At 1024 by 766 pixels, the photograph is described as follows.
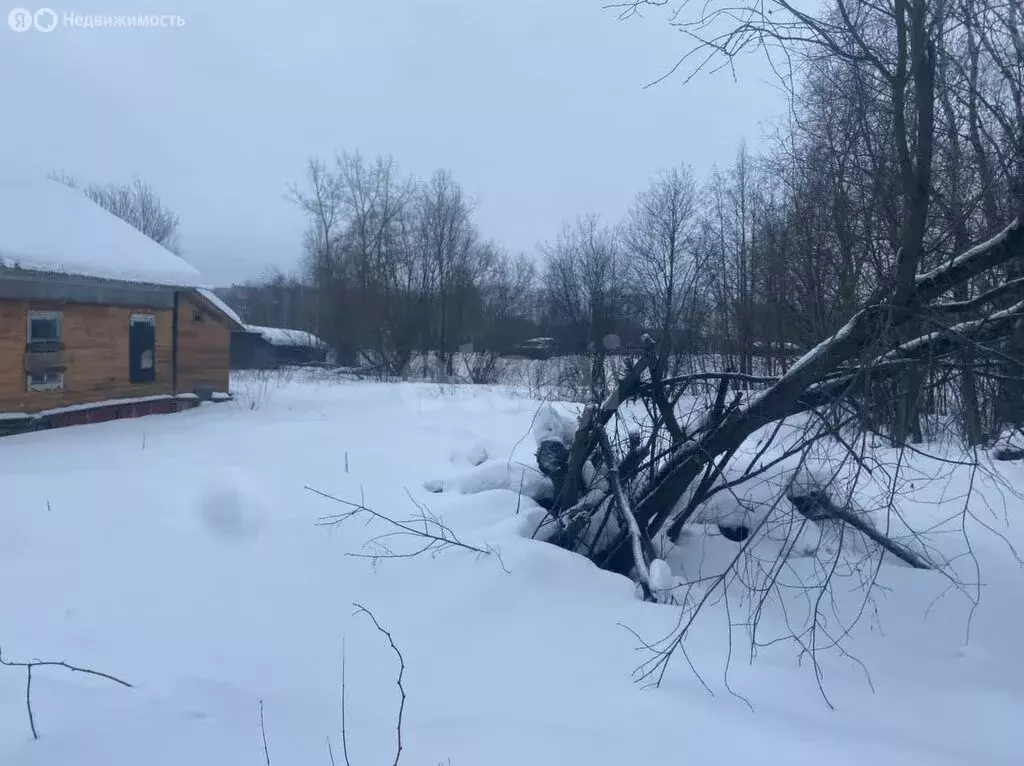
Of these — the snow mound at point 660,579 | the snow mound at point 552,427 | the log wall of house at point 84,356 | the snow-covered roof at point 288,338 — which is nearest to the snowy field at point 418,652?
the snow mound at point 660,579

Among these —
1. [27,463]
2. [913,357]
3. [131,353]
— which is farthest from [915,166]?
[131,353]

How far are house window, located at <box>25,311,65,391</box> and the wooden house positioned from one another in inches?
0.6

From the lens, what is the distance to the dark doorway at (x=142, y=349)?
1519 centimetres

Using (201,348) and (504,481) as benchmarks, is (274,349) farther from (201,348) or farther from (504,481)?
(504,481)

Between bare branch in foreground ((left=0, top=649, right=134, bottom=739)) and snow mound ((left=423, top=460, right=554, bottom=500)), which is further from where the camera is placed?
snow mound ((left=423, top=460, right=554, bottom=500))

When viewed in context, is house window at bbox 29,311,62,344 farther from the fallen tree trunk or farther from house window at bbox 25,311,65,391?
the fallen tree trunk

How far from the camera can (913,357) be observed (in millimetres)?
4953

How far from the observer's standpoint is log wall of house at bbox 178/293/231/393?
16.6 metres

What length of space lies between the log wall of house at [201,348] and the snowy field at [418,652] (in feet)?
32.7

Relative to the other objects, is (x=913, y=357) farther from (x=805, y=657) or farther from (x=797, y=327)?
(x=797, y=327)

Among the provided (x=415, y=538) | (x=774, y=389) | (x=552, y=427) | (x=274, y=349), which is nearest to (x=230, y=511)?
(x=415, y=538)

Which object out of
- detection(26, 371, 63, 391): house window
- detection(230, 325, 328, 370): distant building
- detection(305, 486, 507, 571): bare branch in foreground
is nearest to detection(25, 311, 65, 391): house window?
detection(26, 371, 63, 391): house window

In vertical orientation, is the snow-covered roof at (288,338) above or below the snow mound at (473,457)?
above

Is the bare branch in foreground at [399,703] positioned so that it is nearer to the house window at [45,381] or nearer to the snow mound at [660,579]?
the snow mound at [660,579]
